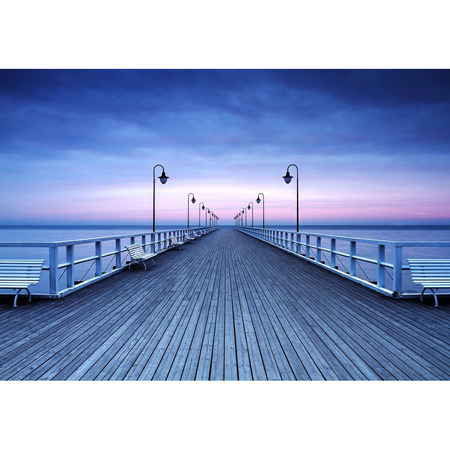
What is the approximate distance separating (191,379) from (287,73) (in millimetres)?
20413

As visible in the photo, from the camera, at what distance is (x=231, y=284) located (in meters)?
6.60

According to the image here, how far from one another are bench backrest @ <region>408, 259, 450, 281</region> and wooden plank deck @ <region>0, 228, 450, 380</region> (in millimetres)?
468

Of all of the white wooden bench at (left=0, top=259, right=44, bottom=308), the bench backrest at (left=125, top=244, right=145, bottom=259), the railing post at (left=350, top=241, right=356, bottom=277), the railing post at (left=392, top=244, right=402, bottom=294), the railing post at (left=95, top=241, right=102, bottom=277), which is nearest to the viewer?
the white wooden bench at (left=0, top=259, right=44, bottom=308)

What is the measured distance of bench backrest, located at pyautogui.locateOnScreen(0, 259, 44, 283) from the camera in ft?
17.0

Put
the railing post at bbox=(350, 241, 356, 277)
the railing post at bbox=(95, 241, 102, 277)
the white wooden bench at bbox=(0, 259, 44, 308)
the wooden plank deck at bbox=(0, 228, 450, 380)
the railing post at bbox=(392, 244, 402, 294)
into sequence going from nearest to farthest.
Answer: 1. the wooden plank deck at bbox=(0, 228, 450, 380)
2. the white wooden bench at bbox=(0, 259, 44, 308)
3. the railing post at bbox=(392, 244, 402, 294)
4. the railing post at bbox=(350, 241, 356, 277)
5. the railing post at bbox=(95, 241, 102, 277)

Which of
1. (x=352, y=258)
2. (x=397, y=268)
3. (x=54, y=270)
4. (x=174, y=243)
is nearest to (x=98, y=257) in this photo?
(x=54, y=270)

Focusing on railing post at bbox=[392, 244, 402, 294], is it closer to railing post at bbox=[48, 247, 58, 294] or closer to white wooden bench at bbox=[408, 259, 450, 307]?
white wooden bench at bbox=[408, 259, 450, 307]

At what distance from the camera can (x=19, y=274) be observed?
17.2ft

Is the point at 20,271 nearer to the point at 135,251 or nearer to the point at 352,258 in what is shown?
the point at 135,251

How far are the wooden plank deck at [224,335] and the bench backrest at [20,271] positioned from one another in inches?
17.6

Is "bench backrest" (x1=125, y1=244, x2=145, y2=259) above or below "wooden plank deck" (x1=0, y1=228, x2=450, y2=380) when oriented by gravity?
above

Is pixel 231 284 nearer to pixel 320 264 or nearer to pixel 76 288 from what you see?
pixel 76 288

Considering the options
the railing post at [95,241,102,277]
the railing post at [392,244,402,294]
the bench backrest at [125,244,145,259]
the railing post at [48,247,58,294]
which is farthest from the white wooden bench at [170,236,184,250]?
the railing post at [392,244,402,294]
